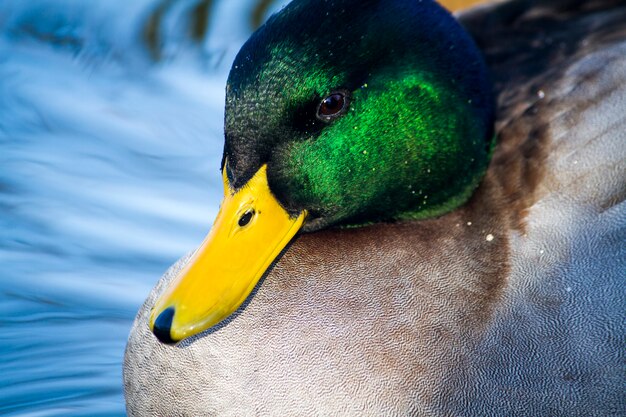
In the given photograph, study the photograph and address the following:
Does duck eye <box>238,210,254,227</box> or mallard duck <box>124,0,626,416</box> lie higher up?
duck eye <box>238,210,254,227</box>

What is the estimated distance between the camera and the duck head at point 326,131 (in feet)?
9.42

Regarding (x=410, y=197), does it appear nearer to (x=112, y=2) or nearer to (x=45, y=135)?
(x=45, y=135)

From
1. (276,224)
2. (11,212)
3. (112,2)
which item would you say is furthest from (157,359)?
(112,2)

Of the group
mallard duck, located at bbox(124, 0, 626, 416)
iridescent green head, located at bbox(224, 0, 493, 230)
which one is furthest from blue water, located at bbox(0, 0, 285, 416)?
iridescent green head, located at bbox(224, 0, 493, 230)

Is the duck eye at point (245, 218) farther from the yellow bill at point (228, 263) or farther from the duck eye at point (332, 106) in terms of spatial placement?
the duck eye at point (332, 106)

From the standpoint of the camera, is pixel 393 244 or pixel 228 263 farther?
pixel 393 244

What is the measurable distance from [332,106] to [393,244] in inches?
16.7

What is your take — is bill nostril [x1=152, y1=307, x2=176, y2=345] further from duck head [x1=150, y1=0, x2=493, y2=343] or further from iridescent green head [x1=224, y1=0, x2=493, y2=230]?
iridescent green head [x1=224, y1=0, x2=493, y2=230]

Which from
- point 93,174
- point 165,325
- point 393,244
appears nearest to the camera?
point 165,325

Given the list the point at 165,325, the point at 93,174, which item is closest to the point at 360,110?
the point at 165,325

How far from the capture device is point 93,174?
4.92 meters

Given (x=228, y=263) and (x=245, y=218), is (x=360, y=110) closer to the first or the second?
(x=245, y=218)

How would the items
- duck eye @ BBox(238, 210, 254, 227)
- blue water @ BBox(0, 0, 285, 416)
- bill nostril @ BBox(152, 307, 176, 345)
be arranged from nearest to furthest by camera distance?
bill nostril @ BBox(152, 307, 176, 345)
duck eye @ BBox(238, 210, 254, 227)
blue water @ BBox(0, 0, 285, 416)

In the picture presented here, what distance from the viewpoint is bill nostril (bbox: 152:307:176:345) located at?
9.26 ft
